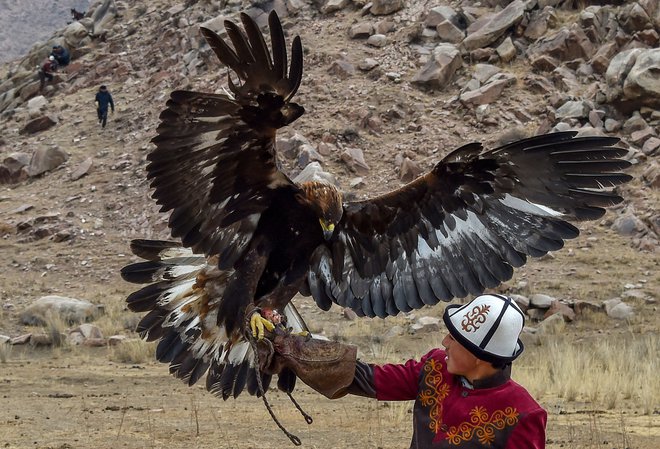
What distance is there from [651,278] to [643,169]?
384 centimetres

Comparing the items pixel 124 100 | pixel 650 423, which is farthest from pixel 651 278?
pixel 124 100

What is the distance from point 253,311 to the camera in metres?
5.68

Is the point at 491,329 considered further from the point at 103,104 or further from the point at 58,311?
the point at 103,104

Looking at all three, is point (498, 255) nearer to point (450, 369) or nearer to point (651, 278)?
point (450, 369)

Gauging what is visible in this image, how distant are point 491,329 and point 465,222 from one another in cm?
384

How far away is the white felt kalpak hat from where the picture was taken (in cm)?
347

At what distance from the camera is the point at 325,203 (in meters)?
6.52

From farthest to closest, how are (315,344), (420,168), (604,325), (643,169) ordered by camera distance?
(420,168) → (643,169) → (604,325) → (315,344)

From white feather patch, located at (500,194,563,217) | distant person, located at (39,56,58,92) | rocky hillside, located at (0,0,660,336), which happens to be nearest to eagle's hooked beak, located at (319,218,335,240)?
white feather patch, located at (500,194,563,217)

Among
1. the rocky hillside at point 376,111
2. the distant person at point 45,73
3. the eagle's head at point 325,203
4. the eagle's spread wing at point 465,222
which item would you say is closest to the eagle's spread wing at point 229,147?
the eagle's head at point 325,203

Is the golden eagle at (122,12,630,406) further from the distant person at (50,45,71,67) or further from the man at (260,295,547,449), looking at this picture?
the distant person at (50,45,71,67)

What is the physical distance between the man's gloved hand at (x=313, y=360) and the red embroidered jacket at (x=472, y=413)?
1.44 feet

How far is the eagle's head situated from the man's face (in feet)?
9.34

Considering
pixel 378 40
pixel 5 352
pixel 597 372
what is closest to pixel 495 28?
pixel 378 40
